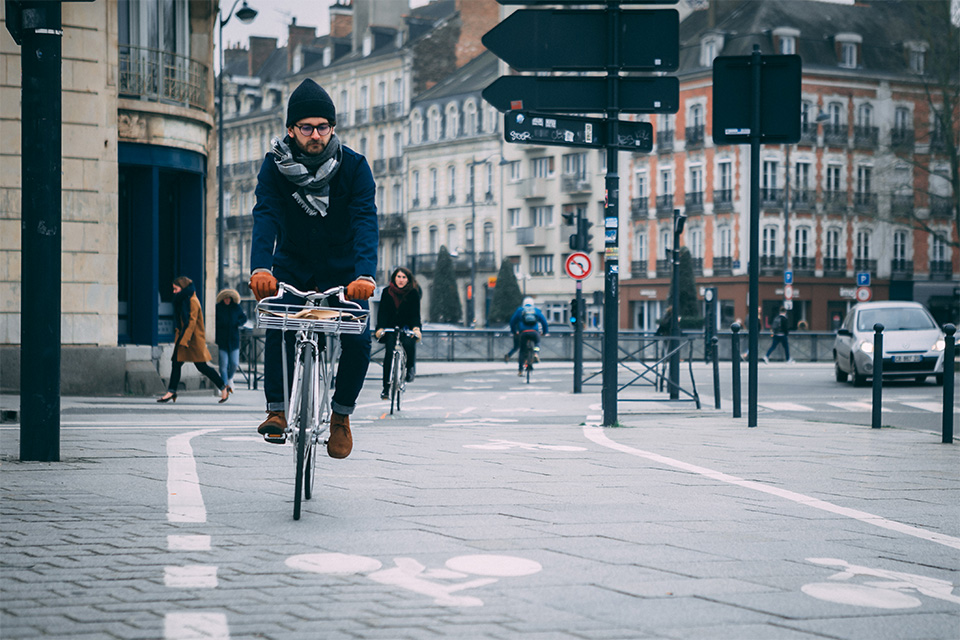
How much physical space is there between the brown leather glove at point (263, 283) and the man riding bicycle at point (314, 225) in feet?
0.82

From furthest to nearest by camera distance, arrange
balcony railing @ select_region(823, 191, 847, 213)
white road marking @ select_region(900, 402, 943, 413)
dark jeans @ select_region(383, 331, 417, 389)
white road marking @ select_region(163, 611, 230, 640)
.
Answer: balcony railing @ select_region(823, 191, 847, 213) < white road marking @ select_region(900, 402, 943, 413) < dark jeans @ select_region(383, 331, 417, 389) < white road marking @ select_region(163, 611, 230, 640)

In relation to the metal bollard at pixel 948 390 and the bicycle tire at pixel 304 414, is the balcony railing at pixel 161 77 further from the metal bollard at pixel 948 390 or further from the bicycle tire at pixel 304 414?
the bicycle tire at pixel 304 414

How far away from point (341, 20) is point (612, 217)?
88.9 meters

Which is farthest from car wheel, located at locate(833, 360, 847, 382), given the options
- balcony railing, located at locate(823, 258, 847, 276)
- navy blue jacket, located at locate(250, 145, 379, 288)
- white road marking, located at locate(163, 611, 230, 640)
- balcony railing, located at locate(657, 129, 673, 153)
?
balcony railing, located at locate(657, 129, 673, 153)

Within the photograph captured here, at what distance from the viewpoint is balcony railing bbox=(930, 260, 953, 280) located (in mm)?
72938

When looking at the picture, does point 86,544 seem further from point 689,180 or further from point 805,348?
point 689,180

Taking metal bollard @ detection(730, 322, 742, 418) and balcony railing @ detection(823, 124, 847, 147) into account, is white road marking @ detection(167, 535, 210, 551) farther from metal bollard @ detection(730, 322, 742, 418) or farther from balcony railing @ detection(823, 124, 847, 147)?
balcony railing @ detection(823, 124, 847, 147)

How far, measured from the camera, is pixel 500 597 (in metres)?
4.64

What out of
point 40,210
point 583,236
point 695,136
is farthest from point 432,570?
point 695,136

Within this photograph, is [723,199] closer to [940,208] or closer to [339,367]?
[940,208]

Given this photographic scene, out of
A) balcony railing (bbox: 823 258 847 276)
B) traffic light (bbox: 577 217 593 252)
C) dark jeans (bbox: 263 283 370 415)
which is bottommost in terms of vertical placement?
dark jeans (bbox: 263 283 370 415)

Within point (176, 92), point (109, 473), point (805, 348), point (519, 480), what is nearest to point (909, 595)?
point (519, 480)

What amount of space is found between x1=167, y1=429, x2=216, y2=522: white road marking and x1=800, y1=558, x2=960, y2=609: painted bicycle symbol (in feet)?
9.33

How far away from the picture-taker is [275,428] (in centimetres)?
660
